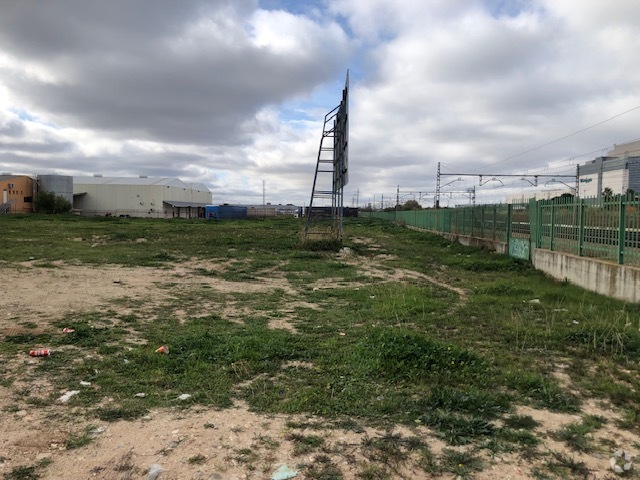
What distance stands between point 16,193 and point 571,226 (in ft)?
205

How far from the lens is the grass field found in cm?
336

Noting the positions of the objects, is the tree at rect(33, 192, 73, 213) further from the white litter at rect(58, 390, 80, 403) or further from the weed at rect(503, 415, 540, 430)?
the weed at rect(503, 415, 540, 430)

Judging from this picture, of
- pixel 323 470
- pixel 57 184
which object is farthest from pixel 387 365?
pixel 57 184

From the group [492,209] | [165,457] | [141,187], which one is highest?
[141,187]

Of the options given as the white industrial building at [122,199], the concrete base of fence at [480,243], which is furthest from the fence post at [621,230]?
the white industrial building at [122,199]

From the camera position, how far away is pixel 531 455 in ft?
10.3

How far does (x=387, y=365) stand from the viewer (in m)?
4.79

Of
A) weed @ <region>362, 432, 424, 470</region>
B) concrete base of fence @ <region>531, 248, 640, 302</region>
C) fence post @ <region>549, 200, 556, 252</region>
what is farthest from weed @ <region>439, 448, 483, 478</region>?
fence post @ <region>549, 200, 556, 252</region>

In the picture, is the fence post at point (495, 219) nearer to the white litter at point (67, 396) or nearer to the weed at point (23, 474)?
the white litter at point (67, 396)

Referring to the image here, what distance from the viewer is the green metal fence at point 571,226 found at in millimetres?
8898

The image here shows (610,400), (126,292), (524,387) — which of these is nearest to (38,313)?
(126,292)

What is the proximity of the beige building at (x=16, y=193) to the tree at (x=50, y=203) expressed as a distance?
165cm

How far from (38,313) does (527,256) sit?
1307 centimetres

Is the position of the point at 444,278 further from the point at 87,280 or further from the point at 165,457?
the point at 165,457
